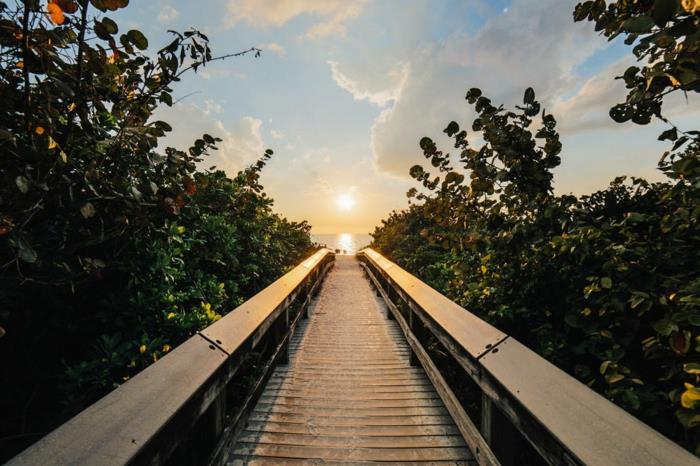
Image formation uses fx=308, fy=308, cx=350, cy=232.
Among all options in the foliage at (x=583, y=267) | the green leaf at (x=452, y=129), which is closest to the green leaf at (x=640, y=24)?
the foliage at (x=583, y=267)

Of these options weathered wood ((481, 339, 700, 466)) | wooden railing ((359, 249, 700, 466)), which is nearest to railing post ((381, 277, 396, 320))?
wooden railing ((359, 249, 700, 466))

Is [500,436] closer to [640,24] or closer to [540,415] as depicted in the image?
[540,415]

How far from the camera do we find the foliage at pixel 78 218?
1.60m

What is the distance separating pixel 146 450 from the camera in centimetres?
112

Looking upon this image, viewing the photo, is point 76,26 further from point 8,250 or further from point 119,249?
point 119,249

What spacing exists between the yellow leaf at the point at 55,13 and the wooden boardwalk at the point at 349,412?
270cm

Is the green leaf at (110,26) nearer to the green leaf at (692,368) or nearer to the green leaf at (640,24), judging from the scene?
the green leaf at (640,24)

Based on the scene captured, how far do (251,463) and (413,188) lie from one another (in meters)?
2.99

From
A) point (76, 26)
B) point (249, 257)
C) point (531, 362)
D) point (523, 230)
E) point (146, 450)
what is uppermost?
point (76, 26)

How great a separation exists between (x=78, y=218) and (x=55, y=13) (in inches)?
46.6

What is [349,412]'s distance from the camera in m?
2.69

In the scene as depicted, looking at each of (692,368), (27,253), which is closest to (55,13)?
(27,253)

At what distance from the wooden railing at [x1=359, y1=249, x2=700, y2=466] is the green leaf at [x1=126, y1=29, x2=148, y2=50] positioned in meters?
2.79

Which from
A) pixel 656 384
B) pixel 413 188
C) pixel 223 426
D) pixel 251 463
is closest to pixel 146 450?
pixel 223 426
